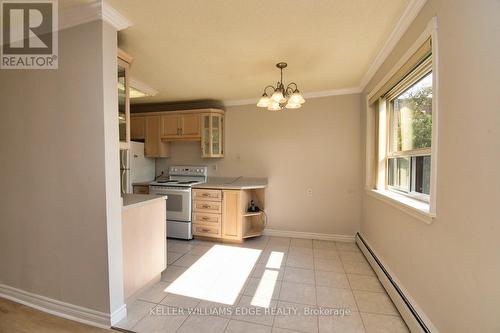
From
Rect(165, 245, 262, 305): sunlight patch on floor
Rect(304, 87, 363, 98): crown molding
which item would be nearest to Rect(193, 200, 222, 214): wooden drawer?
Rect(165, 245, 262, 305): sunlight patch on floor

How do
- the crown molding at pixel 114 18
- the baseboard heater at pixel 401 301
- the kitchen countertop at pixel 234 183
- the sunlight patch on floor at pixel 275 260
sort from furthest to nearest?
the kitchen countertop at pixel 234 183
the sunlight patch on floor at pixel 275 260
the crown molding at pixel 114 18
the baseboard heater at pixel 401 301

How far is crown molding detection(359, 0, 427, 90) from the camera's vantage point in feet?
4.81

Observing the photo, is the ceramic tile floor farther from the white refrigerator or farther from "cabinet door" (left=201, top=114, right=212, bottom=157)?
"cabinet door" (left=201, top=114, right=212, bottom=157)

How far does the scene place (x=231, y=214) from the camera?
3.34m

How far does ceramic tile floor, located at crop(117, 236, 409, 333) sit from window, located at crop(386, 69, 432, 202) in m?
1.05

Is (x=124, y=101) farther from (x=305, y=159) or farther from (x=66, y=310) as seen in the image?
(x=305, y=159)

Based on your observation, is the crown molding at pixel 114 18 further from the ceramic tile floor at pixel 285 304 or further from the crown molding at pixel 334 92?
the crown molding at pixel 334 92

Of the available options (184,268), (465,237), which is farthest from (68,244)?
(465,237)

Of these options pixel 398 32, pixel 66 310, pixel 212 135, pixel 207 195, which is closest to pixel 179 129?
pixel 212 135

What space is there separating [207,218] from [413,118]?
2.92 meters

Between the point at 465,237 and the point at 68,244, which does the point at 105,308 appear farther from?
the point at 465,237

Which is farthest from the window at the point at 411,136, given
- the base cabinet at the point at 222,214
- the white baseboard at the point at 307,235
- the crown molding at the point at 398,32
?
the base cabinet at the point at 222,214

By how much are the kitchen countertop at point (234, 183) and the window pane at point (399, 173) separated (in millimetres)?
1754

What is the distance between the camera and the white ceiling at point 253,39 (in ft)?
5.00
